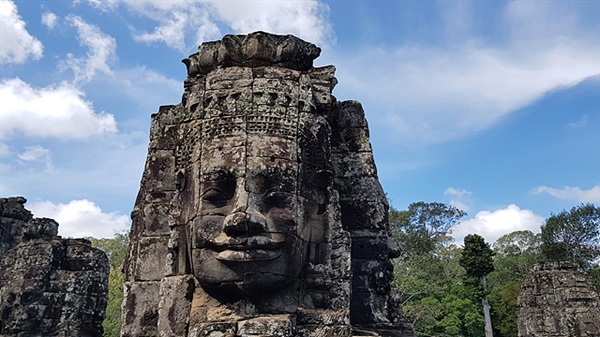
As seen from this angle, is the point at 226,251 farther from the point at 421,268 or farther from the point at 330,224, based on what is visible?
the point at 421,268

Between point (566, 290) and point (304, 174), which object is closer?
point (304, 174)

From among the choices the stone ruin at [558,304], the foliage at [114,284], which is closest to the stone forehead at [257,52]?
the foliage at [114,284]

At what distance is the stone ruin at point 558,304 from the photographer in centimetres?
1348

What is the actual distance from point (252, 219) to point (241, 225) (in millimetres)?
94

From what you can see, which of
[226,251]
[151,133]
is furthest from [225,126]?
[151,133]

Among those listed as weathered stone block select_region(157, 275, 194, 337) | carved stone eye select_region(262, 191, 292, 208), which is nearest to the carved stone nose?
carved stone eye select_region(262, 191, 292, 208)

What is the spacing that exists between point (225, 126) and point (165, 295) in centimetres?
148

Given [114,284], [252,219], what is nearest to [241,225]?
[252,219]

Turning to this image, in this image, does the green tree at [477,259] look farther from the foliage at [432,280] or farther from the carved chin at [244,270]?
the carved chin at [244,270]

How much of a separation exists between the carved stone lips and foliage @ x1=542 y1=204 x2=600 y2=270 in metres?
36.1

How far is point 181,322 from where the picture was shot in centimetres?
410

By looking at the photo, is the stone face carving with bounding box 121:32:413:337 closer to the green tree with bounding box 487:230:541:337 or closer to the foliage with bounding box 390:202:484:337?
the foliage with bounding box 390:202:484:337

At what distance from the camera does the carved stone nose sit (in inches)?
151

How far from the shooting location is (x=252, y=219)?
12.6ft
